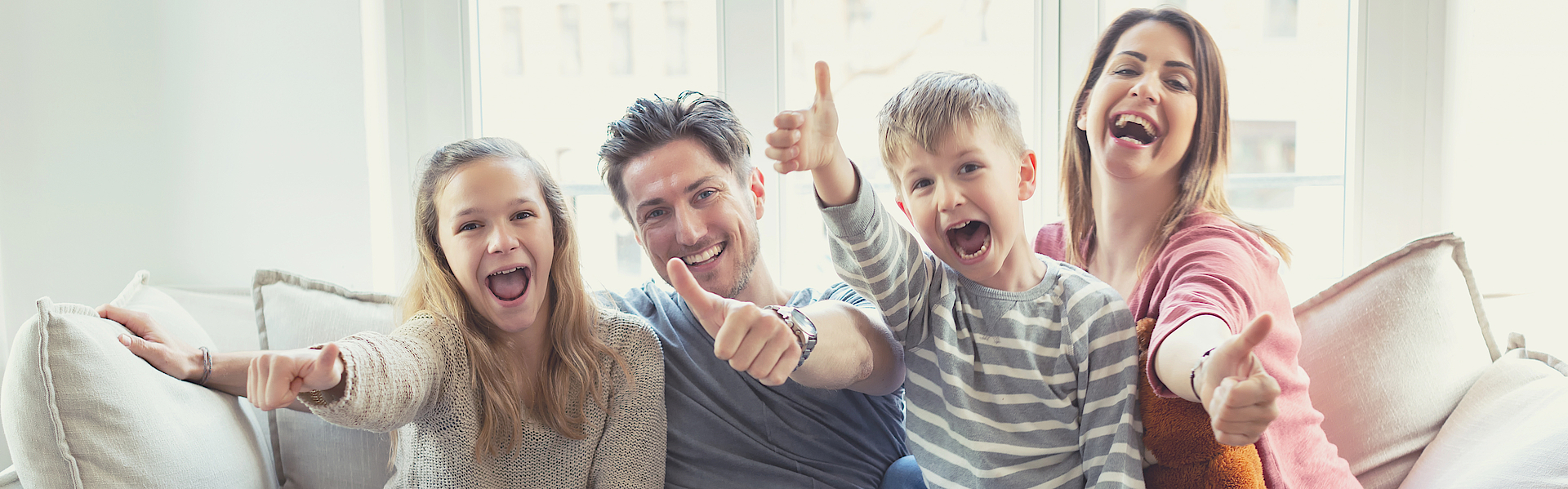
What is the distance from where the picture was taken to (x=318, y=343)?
4.61 ft

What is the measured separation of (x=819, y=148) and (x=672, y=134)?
457mm

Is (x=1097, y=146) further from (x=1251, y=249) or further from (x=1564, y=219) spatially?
(x=1564, y=219)

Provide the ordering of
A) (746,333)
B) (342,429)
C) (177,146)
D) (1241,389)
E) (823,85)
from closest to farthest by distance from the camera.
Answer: (1241,389)
(746,333)
(823,85)
(342,429)
(177,146)

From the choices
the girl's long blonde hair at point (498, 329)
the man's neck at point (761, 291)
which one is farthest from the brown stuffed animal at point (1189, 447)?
the girl's long blonde hair at point (498, 329)

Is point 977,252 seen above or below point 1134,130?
below

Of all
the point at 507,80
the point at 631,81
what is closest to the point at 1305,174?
the point at 631,81

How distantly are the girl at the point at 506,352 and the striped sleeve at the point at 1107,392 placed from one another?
0.59 metres

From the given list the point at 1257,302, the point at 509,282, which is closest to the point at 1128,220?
the point at 1257,302

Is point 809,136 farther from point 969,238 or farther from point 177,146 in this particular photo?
point 177,146

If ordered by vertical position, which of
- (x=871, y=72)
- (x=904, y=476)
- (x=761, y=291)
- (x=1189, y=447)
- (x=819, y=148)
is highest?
(x=871, y=72)

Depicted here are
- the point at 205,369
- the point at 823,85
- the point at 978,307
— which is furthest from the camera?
the point at 205,369

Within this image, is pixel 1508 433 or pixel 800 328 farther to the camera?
pixel 1508 433

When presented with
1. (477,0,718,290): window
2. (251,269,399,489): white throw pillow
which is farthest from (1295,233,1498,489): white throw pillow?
(251,269,399,489): white throw pillow

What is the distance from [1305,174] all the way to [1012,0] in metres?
0.81
